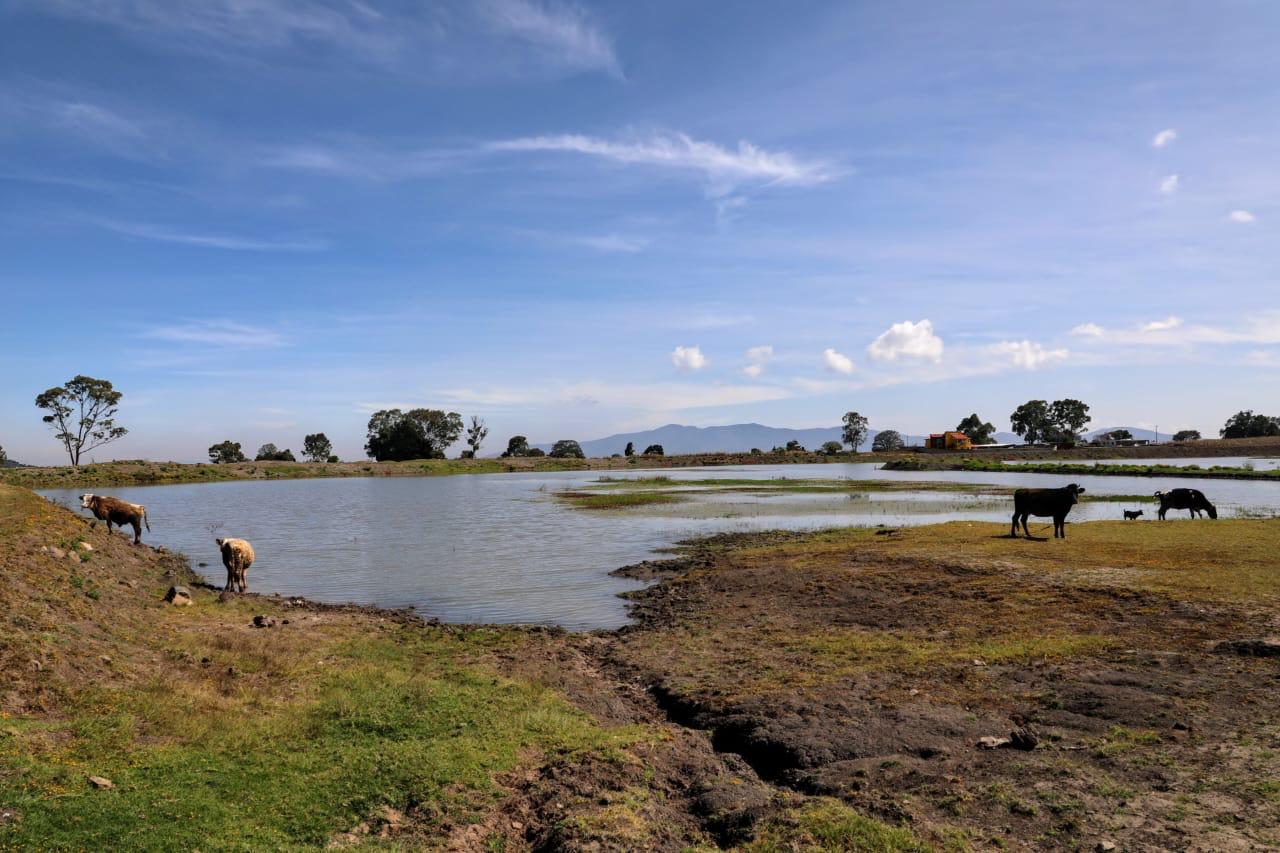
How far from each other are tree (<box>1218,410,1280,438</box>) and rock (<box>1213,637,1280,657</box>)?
192 meters

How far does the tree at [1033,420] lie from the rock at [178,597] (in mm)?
205238

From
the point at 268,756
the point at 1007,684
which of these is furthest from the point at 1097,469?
the point at 268,756

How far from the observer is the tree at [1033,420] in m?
187

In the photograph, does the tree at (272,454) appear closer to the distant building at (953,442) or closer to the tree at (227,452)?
the tree at (227,452)

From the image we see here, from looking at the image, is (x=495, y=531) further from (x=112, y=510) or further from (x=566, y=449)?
(x=566, y=449)

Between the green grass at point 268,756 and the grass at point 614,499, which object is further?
the grass at point 614,499

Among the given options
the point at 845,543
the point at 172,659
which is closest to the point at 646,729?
the point at 172,659

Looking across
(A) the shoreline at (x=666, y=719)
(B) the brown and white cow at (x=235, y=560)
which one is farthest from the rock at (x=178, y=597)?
(B) the brown and white cow at (x=235, y=560)

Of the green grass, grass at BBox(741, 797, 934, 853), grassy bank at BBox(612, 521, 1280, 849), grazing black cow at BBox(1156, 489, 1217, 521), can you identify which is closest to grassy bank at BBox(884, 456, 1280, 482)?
grazing black cow at BBox(1156, 489, 1217, 521)

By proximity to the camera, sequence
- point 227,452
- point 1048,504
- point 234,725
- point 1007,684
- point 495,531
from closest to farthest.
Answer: point 234,725 < point 1007,684 < point 1048,504 < point 495,531 < point 227,452

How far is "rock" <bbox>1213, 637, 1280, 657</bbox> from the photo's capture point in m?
12.1

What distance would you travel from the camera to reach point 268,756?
9.16 metres

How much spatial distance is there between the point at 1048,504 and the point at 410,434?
134m

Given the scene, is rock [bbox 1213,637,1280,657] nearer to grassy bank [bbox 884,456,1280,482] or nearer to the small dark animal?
the small dark animal
